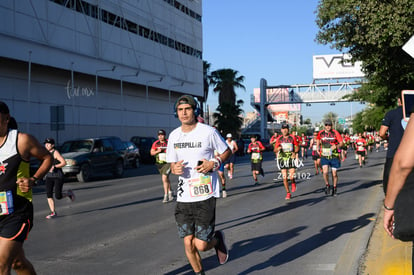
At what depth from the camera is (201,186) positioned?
5.03 metres

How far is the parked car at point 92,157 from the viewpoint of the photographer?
19550 millimetres

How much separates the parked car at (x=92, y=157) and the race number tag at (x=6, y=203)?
15.4m

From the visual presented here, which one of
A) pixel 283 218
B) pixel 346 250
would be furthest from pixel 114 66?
pixel 346 250

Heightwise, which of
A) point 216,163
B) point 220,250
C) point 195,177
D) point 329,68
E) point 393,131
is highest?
point 329,68

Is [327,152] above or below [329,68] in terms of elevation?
below

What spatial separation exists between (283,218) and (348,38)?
566 centimetres

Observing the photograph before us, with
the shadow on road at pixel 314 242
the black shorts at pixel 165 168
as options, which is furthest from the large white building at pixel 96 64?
the shadow on road at pixel 314 242

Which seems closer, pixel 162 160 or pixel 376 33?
pixel 376 33

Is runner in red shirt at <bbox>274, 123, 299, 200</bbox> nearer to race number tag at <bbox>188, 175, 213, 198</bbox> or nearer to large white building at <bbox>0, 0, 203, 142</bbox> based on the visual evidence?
race number tag at <bbox>188, 175, 213, 198</bbox>

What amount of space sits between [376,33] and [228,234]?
648 cm

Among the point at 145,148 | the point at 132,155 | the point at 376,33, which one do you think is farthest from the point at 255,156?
the point at 145,148

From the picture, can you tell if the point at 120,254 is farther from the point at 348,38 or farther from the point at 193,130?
the point at 348,38

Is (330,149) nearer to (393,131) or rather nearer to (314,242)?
(314,242)

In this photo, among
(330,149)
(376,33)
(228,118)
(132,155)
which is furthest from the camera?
(228,118)
